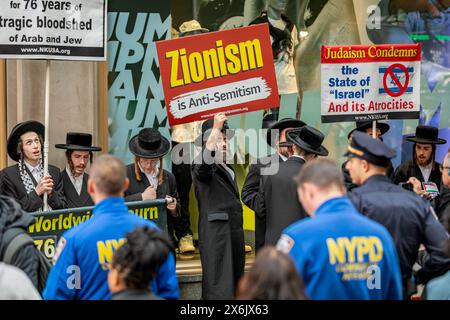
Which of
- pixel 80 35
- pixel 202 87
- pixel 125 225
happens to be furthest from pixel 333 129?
pixel 125 225

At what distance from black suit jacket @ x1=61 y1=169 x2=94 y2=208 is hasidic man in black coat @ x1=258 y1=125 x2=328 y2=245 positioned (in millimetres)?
1766

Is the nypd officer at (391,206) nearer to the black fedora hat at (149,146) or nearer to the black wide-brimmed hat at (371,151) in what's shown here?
the black wide-brimmed hat at (371,151)

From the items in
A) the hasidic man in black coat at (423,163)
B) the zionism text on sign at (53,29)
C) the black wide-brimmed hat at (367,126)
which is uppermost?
the zionism text on sign at (53,29)

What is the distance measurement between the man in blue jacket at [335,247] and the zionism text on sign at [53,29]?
3.96 metres

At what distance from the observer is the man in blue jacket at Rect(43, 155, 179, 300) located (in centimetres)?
613

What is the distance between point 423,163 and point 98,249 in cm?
580

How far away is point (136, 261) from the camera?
18.2 feet

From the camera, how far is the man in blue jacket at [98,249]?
20.1ft

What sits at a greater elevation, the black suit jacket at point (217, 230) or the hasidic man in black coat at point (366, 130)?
the hasidic man in black coat at point (366, 130)

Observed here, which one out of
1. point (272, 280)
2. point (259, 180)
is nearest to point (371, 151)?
point (272, 280)

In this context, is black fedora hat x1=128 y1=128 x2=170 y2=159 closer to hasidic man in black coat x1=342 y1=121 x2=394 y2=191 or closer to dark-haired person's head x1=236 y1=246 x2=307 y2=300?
hasidic man in black coat x1=342 y1=121 x2=394 y2=191

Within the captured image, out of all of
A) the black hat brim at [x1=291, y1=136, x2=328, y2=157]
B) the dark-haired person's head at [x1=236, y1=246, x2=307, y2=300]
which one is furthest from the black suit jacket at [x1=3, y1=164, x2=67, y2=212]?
the dark-haired person's head at [x1=236, y1=246, x2=307, y2=300]

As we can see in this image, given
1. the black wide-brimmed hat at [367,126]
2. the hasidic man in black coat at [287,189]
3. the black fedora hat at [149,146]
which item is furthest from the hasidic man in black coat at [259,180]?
the black wide-brimmed hat at [367,126]

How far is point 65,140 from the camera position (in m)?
10.8
